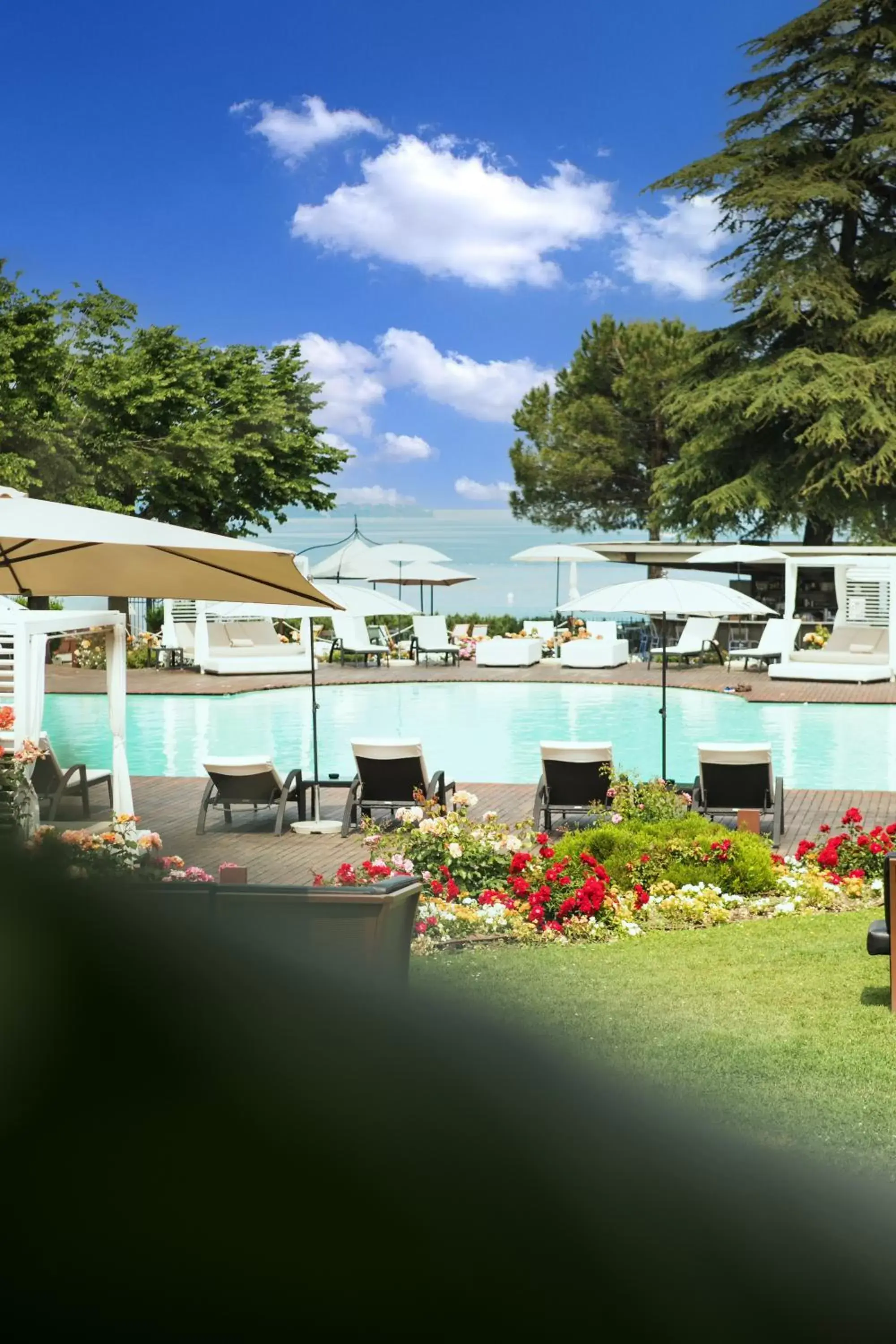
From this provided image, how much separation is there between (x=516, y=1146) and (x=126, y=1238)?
0.34m

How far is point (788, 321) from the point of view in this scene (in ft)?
127

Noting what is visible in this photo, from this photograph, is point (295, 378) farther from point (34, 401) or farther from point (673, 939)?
point (673, 939)

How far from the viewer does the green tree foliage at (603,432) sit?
162ft

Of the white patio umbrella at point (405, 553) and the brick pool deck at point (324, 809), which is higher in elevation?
the white patio umbrella at point (405, 553)

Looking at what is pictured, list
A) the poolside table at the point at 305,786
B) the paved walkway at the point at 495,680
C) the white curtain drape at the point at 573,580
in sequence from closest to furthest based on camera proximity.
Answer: the poolside table at the point at 305,786 → the paved walkway at the point at 495,680 → the white curtain drape at the point at 573,580

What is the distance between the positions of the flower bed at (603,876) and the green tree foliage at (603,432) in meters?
38.8

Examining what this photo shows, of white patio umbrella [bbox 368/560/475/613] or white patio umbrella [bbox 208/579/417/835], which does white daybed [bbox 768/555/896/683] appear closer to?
white patio umbrella [bbox 208/579/417/835]

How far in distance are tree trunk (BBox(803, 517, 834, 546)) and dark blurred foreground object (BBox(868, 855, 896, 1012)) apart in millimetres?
35393

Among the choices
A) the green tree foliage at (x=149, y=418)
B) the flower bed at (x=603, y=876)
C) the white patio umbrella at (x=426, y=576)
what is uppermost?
the green tree foliage at (x=149, y=418)

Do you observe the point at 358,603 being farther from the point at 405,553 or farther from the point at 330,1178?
the point at 330,1178

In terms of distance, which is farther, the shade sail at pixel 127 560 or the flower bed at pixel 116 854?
the shade sail at pixel 127 560

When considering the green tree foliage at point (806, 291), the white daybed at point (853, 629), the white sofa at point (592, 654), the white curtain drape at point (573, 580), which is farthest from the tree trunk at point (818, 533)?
the white sofa at point (592, 654)

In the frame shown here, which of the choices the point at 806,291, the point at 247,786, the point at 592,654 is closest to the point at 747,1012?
the point at 247,786

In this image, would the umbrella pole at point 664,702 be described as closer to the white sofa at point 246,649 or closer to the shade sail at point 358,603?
the shade sail at point 358,603
